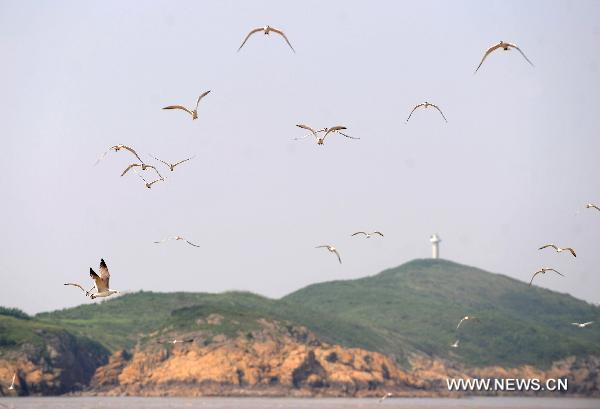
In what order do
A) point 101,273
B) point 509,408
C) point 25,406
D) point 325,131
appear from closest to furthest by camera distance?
1. point 101,273
2. point 325,131
3. point 25,406
4. point 509,408

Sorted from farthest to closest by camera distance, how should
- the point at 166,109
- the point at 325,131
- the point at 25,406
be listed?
the point at 25,406, the point at 325,131, the point at 166,109

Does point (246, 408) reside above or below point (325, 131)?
below

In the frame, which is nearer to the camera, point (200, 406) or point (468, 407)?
point (200, 406)

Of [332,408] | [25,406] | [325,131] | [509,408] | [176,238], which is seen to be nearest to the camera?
[325,131]

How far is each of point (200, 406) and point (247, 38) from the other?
120m

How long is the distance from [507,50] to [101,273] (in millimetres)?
27231

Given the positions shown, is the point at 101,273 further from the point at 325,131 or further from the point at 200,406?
the point at 200,406

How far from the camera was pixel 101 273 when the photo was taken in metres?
58.8

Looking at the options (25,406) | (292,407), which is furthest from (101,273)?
(292,407)

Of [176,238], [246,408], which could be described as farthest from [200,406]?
[176,238]

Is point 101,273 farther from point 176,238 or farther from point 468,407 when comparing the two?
point 468,407

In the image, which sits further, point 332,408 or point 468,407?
point 468,407

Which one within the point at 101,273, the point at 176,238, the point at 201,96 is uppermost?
the point at 201,96

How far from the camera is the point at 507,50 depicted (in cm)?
6875
